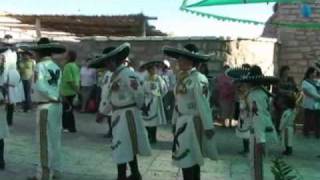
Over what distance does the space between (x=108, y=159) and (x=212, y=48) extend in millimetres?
6393

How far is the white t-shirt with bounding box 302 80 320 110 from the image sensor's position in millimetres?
13672

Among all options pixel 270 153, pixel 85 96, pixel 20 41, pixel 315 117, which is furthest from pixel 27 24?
pixel 270 153

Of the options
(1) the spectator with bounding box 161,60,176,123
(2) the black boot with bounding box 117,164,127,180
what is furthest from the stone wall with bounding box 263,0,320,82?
(2) the black boot with bounding box 117,164,127,180

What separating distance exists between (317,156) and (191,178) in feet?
15.7

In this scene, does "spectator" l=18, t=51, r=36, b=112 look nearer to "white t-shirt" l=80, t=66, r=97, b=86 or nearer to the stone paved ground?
"white t-shirt" l=80, t=66, r=97, b=86

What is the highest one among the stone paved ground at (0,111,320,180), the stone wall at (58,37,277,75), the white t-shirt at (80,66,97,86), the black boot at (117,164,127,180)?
the stone wall at (58,37,277,75)

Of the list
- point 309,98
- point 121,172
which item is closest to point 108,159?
point 121,172

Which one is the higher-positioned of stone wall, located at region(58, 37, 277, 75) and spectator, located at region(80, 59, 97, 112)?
stone wall, located at region(58, 37, 277, 75)

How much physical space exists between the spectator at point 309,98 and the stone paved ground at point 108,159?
626 mm

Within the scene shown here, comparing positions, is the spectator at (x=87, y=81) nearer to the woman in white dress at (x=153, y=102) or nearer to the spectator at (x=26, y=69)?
the spectator at (x=26, y=69)

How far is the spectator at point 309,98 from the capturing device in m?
13.7

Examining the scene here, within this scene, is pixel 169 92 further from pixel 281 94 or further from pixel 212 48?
pixel 281 94

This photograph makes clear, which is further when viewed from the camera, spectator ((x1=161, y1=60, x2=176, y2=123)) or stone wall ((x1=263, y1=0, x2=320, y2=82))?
stone wall ((x1=263, y1=0, x2=320, y2=82))

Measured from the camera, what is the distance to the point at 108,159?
9.88 m
